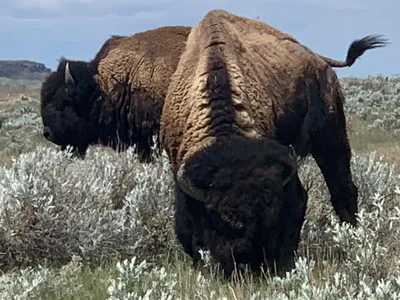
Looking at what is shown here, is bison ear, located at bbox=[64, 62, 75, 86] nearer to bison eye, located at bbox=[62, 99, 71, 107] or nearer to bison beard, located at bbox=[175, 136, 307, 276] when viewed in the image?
bison eye, located at bbox=[62, 99, 71, 107]

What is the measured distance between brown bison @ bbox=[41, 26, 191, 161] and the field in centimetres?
77

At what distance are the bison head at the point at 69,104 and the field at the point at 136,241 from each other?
148 centimetres

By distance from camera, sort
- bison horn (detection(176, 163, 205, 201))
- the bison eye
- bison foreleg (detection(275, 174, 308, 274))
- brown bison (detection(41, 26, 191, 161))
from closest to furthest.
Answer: bison horn (detection(176, 163, 205, 201))
bison foreleg (detection(275, 174, 308, 274))
brown bison (detection(41, 26, 191, 161))
the bison eye

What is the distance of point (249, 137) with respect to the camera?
526cm

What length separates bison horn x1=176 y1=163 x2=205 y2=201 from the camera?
4910mm

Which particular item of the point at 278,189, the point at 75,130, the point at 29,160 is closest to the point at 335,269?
the point at 278,189

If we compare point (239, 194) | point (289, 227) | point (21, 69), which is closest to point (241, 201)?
point (239, 194)

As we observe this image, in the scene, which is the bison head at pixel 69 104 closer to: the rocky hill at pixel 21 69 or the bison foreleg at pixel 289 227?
the bison foreleg at pixel 289 227

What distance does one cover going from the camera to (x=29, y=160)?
252 inches

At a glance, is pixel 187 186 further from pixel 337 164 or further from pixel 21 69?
pixel 21 69

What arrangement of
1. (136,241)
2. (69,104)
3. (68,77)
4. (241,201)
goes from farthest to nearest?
(69,104), (68,77), (136,241), (241,201)

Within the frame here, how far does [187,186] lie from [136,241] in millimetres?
1005

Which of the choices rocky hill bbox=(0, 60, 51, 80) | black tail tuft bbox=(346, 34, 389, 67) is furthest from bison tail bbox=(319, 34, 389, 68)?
rocky hill bbox=(0, 60, 51, 80)

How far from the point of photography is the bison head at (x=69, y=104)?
9.37 m
